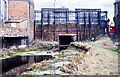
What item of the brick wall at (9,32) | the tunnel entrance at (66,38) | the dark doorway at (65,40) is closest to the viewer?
the brick wall at (9,32)

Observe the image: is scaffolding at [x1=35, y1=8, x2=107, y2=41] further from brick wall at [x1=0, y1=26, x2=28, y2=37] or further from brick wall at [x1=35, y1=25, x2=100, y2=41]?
brick wall at [x1=0, y1=26, x2=28, y2=37]

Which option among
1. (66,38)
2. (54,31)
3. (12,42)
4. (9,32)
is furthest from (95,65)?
(66,38)

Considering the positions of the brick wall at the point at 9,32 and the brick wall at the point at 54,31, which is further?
the brick wall at the point at 54,31

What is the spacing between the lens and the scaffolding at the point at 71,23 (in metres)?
24.8

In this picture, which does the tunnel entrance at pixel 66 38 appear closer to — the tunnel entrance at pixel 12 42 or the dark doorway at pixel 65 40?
the dark doorway at pixel 65 40

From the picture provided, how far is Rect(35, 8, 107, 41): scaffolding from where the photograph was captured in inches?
977

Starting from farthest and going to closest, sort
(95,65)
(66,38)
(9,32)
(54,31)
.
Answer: (66,38) → (54,31) → (9,32) → (95,65)

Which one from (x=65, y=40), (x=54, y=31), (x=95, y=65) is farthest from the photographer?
(x=65, y=40)

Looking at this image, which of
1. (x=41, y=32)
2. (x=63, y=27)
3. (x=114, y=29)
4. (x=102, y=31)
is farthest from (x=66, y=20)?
(x=114, y=29)

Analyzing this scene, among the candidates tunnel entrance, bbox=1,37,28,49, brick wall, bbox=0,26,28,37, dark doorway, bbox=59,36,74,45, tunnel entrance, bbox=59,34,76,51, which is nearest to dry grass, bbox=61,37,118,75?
brick wall, bbox=0,26,28,37

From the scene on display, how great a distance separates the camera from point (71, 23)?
25188 millimetres

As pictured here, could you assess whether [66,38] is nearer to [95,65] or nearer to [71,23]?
[71,23]

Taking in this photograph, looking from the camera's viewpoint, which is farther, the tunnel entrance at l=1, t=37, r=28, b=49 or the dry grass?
the tunnel entrance at l=1, t=37, r=28, b=49

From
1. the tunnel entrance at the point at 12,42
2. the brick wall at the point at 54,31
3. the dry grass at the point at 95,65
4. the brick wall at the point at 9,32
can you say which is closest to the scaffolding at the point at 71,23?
the brick wall at the point at 54,31
